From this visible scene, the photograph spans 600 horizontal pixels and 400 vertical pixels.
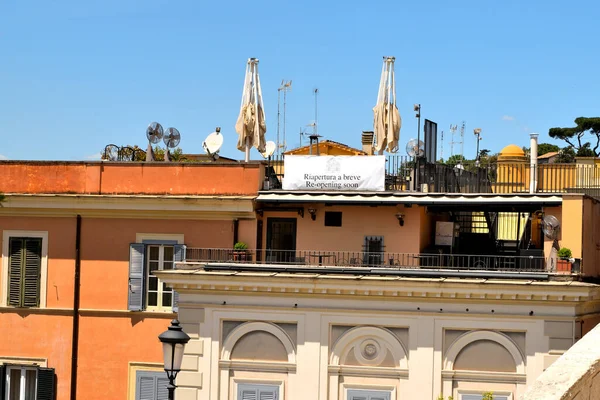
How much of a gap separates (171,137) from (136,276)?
5.41 metres

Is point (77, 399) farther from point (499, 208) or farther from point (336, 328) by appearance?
point (499, 208)

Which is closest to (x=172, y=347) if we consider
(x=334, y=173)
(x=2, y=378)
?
(x=334, y=173)

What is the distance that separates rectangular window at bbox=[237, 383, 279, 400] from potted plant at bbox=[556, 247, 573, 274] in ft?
23.7

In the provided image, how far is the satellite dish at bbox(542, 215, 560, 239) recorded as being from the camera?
26609mm

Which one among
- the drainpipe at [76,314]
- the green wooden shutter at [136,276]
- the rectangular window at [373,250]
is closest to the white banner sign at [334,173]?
the rectangular window at [373,250]

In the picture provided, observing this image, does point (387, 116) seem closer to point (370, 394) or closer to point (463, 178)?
point (463, 178)

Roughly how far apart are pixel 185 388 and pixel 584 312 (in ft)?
31.3

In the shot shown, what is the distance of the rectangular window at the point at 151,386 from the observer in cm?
2938

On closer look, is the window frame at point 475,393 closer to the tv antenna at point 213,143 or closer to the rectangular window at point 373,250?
the rectangular window at point 373,250

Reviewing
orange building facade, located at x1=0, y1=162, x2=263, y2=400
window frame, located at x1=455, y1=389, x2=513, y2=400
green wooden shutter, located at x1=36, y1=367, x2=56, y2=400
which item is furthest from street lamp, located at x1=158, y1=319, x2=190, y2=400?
green wooden shutter, located at x1=36, y1=367, x2=56, y2=400

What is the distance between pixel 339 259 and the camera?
2923cm

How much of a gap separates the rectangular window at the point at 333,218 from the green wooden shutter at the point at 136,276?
198 inches

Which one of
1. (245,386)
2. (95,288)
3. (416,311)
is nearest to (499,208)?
(416,311)

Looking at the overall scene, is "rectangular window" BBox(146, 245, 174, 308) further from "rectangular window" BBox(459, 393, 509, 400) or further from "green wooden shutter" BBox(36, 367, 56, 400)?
"rectangular window" BBox(459, 393, 509, 400)
